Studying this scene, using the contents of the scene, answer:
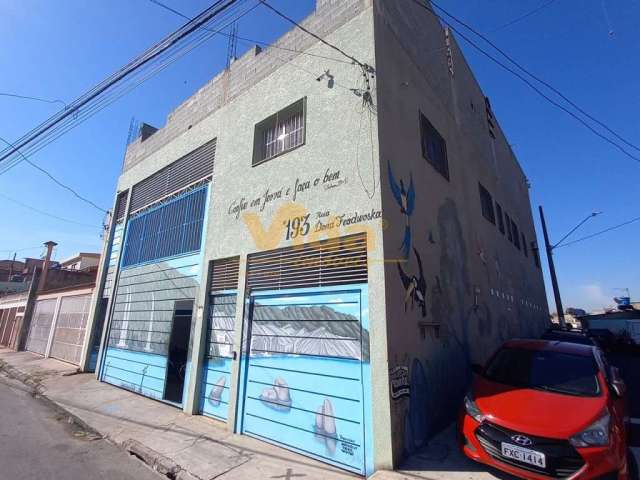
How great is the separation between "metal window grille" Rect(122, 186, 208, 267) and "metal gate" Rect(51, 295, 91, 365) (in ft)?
16.3

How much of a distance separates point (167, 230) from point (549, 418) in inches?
373

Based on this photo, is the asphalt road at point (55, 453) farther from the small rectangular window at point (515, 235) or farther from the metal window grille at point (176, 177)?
the small rectangular window at point (515, 235)

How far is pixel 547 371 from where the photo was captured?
15.0 feet

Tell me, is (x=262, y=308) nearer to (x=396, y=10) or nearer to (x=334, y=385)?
(x=334, y=385)

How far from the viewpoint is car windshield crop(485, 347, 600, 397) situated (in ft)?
13.7

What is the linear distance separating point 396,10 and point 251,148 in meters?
4.31

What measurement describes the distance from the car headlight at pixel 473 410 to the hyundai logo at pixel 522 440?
0.40 meters

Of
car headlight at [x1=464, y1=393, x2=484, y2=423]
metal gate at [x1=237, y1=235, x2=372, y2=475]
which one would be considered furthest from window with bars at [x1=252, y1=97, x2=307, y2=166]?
car headlight at [x1=464, y1=393, x2=484, y2=423]

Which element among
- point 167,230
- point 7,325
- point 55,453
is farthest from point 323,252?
point 7,325

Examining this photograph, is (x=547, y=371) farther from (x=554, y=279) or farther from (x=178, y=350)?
(x=554, y=279)

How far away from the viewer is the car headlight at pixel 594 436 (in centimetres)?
331

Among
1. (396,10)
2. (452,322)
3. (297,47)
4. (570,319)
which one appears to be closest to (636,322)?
(452,322)

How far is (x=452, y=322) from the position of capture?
657 cm

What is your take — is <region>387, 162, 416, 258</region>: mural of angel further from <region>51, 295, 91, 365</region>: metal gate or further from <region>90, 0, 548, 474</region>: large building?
<region>51, 295, 91, 365</region>: metal gate
